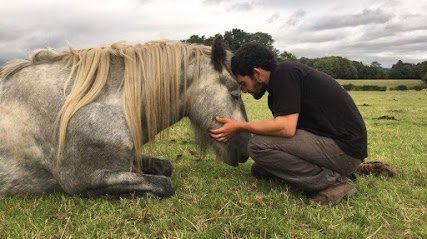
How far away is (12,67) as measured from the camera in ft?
17.0

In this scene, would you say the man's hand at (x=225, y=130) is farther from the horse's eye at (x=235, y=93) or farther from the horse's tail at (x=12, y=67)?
the horse's tail at (x=12, y=67)

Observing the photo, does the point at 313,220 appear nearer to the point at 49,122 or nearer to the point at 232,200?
the point at 232,200

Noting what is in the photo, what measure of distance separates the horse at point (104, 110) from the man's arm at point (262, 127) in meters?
0.17

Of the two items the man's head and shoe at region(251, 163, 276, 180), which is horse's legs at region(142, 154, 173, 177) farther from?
the man's head

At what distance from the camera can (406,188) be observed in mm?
5242

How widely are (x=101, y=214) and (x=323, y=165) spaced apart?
7.97ft

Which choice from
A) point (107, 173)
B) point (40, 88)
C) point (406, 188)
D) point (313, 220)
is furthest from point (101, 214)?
point (406, 188)

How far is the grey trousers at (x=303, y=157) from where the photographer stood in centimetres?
484

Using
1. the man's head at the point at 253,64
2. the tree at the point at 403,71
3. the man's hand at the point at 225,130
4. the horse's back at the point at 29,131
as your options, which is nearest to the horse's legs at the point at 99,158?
the horse's back at the point at 29,131

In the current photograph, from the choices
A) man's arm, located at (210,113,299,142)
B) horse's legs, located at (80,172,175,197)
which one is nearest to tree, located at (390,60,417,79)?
man's arm, located at (210,113,299,142)

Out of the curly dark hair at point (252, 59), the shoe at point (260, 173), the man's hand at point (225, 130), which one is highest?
the curly dark hair at point (252, 59)

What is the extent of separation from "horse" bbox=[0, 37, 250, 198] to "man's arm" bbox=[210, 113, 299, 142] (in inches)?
6.7

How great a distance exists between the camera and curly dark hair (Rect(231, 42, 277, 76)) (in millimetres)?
4820

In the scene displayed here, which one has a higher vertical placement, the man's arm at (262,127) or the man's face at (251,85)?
the man's face at (251,85)
